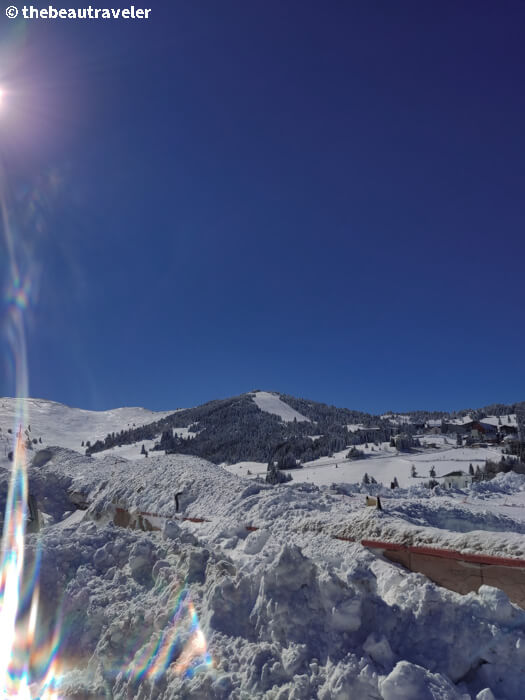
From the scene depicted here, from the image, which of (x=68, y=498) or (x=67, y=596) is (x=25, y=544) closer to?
(x=67, y=596)

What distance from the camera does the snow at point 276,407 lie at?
133625 mm

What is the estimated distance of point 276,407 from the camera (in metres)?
144

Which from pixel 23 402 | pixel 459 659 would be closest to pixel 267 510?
pixel 459 659

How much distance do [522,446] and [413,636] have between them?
5455cm

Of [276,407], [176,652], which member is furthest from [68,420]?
[176,652]

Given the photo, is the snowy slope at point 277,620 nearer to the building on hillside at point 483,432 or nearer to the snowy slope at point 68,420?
the building on hillside at point 483,432

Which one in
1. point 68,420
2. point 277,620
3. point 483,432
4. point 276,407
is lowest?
point 277,620

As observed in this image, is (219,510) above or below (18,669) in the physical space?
above

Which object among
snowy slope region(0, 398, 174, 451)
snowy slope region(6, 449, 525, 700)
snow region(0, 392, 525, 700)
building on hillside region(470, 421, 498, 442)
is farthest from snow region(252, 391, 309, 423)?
snowy slope region(6, 449, 525, 700)

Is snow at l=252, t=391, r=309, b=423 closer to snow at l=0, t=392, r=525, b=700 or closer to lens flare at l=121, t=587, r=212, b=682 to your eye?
snow at l=0, t=392, r=525, b=700

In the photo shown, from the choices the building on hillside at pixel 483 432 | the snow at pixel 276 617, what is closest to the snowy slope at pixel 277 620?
the snow at pixel 276 617

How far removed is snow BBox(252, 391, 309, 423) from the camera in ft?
438

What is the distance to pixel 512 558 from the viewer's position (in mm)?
6047

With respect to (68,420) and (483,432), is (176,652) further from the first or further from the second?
(68,420)
